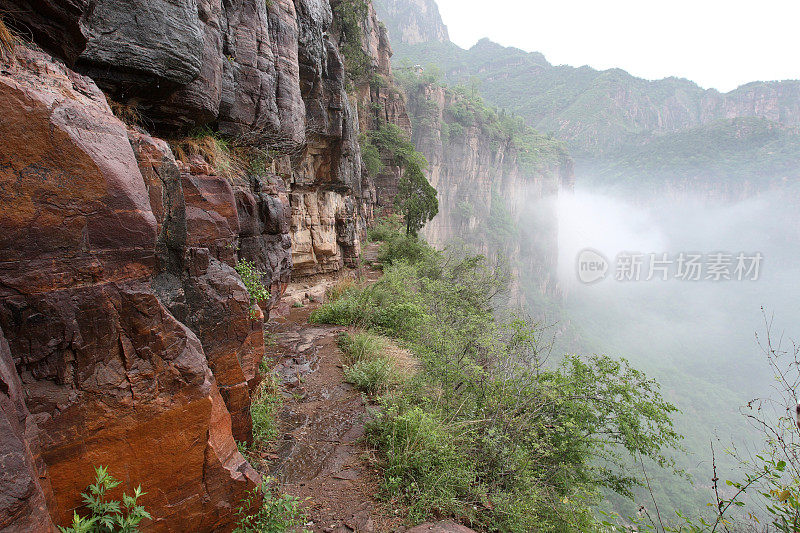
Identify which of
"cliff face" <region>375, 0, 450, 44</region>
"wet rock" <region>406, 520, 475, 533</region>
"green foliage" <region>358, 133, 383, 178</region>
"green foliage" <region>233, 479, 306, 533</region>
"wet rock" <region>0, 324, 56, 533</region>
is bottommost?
"wet rock" <region>406, 520, 475, 533</region>

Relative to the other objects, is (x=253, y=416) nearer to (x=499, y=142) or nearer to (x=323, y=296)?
(x=323, y=296)

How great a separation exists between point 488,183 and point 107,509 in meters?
49.2

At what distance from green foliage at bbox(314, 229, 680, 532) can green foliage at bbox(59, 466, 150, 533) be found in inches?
74.0

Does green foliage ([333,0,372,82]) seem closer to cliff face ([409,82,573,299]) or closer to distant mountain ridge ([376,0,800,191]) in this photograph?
cliff face ([409,82,573,299])

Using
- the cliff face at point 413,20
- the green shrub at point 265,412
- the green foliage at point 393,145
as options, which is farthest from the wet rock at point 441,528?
the cliff face at point 413,20

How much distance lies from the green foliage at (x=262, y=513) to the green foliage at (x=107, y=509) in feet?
1.93

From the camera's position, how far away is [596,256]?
3182 inches

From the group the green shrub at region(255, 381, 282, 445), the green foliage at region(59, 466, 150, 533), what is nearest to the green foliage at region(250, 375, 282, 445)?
the green shrub at region(255, 381, 282, 445)

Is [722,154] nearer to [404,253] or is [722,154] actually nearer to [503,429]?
[404,253]

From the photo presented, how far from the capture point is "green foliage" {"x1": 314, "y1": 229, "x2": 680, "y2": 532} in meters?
3.01

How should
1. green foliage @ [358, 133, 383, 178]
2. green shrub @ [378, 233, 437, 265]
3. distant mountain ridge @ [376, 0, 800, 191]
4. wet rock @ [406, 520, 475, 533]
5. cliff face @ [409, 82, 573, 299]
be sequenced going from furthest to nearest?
1. distant mountain ridge @ [376, 0, 800, 191]
2. cliff face @ [409, 82, 573, 299]
3. green foliage @ [358, 133, 383, 178]
4. green shrub @ [378, 233, 437, 265]
5. wet rock @ [406, 520, 475, 533]

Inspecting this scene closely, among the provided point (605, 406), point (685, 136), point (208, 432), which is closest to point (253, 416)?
point (208, 432)

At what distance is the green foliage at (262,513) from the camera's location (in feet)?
7.02

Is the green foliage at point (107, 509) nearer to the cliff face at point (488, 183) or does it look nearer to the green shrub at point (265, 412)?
the green shrub at point (265, 412)
